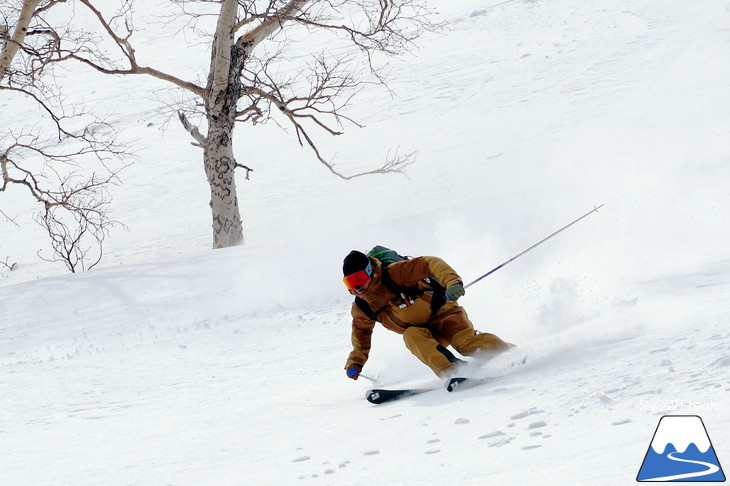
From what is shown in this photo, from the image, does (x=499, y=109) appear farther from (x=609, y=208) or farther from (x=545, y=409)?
(x=545, y=409)

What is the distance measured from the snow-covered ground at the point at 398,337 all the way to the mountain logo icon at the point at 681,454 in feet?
0.15

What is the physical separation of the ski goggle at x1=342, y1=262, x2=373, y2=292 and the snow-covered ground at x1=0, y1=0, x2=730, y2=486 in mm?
716

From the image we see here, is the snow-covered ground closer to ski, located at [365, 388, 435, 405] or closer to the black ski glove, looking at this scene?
ski, located at [365, 388, 435, 405]

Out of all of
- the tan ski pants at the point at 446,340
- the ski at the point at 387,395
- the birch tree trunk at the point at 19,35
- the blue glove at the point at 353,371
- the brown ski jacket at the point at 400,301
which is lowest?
the ski at the point at 387,395

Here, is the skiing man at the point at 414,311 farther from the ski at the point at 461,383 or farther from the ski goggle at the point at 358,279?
the ski at the point at 461,383

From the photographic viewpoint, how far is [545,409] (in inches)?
143

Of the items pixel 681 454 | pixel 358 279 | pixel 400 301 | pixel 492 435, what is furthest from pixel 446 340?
pixel 681 454

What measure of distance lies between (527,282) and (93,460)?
13.6ft

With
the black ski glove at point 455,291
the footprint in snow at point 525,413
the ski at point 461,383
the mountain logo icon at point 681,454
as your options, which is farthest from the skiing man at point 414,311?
the mountain logo icon at point 681,454

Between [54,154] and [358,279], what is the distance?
2265 centimetres

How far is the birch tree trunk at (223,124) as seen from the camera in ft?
39.4

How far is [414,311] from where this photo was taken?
17.0 feet

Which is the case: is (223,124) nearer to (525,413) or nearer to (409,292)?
(409,292)

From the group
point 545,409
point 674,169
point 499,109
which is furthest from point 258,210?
point 545,409
